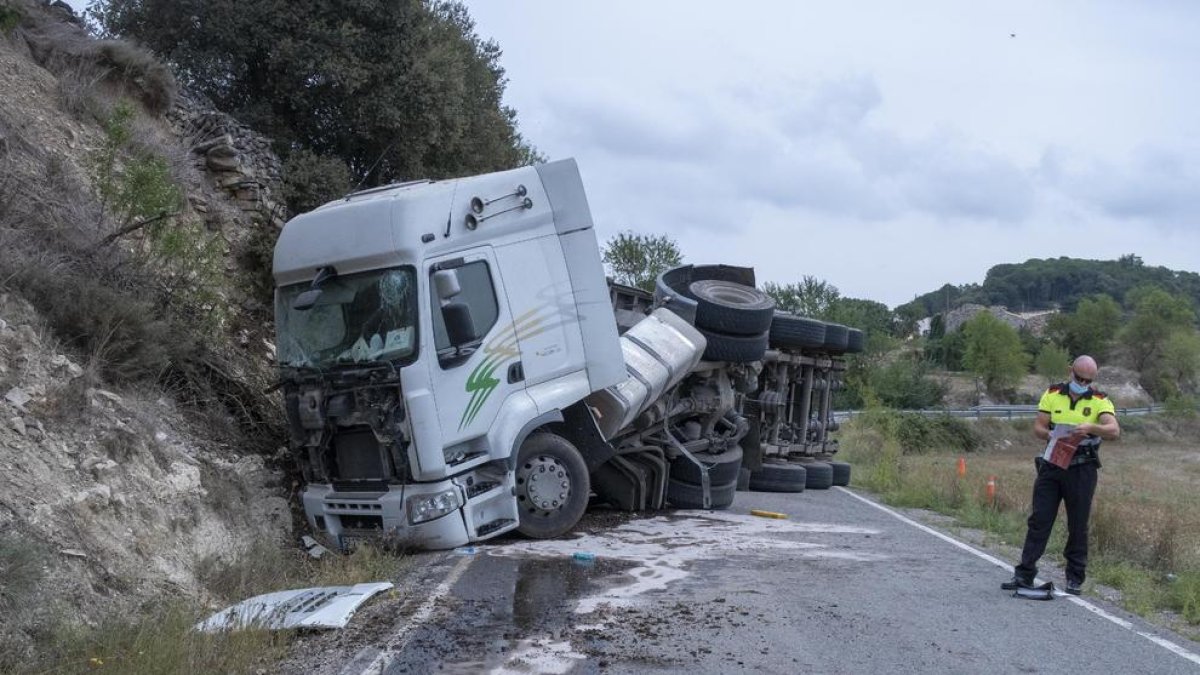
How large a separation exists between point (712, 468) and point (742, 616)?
18.8 ft

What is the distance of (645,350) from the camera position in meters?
11.9

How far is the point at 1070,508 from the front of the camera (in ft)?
28.2

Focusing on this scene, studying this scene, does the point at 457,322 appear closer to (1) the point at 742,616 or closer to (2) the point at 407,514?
(2) the point at 407,514

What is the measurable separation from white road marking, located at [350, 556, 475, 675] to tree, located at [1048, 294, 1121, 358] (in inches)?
3223

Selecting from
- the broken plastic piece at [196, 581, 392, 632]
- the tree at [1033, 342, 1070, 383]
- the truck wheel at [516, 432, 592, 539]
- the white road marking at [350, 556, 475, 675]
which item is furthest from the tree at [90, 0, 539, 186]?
the tree at [1033, 342, 1070, 383]

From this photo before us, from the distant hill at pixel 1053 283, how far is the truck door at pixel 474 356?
124927mm

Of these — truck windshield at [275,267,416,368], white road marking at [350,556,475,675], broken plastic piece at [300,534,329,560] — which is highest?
truck windshield at [275,267,416,368]

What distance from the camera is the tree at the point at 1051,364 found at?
7319cm

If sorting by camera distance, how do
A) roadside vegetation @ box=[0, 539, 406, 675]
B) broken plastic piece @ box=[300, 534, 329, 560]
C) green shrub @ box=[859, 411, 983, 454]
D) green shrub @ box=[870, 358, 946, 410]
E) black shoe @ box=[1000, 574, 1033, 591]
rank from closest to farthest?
roadside vegetation @ box=[0, 539, 406, 675] → black shoe @ box=[1000, 574, 1033, 591] → broken plastic piece @ box=[300, 534, 329, 560] → green shrub @ box=[859, 411, 983, 454] → green shrub @ box=[870, 358, 946, 410]

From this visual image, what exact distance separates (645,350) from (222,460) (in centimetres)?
433

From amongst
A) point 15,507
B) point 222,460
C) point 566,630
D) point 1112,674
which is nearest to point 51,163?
point 222,460

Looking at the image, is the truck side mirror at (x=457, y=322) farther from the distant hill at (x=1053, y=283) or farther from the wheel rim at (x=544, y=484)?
the distant hill at (x=1053, y=283)

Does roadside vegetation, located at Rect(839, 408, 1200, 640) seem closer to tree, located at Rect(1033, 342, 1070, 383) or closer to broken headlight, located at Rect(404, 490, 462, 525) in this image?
broken headlight, located at Rect(404, 490, 462, 525)

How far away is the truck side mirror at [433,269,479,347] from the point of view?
9109 millimetres
